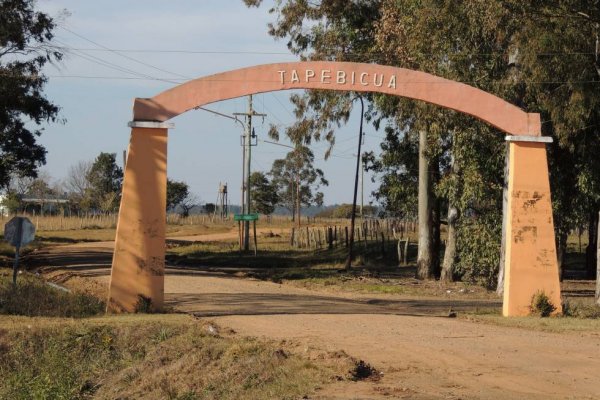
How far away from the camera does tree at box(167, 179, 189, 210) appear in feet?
298

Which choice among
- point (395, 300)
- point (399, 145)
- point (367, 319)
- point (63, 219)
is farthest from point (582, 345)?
point (63, 219)

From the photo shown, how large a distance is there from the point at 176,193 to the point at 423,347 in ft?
264

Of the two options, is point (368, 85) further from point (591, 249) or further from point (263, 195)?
point (263, 195)

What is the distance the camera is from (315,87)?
17.2m

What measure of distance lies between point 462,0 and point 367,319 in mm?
10032

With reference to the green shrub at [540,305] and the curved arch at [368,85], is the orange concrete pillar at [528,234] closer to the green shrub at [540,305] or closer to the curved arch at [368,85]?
the green shrub at [540,305]

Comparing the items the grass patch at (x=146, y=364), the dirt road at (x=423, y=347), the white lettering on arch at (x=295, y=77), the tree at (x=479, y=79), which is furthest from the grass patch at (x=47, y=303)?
the tree at (x=479, y=79)

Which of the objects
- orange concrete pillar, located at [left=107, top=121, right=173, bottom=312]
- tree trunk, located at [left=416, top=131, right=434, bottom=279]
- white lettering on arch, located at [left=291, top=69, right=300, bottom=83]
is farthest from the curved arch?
tree trunk, located at [left=416, top=131, right=434, bottom=279]

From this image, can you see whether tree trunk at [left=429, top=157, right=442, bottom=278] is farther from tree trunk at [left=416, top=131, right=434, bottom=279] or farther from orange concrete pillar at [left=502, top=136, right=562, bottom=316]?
orange concrete pillar at [left=502, top=136, right=562, bottom=316]

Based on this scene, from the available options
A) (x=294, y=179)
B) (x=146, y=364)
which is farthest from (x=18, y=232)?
(x=294, y=179)

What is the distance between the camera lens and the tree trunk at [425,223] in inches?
1245

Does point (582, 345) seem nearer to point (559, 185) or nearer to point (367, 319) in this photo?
point (367, 319)

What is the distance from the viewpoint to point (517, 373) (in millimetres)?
10633

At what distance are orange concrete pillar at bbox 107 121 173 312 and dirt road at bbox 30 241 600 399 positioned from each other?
129 centimetres
